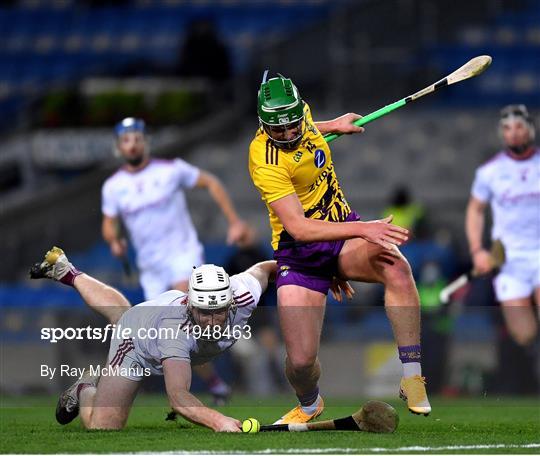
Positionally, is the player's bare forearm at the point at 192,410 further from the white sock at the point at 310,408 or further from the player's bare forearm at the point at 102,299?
the player's bare forearm at the point at 102,299

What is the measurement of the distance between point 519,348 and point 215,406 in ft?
10.3

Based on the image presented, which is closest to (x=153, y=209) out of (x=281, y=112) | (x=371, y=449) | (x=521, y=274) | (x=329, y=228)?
(x=521, y=274)

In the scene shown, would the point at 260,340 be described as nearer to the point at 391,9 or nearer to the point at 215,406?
the point at 215,406

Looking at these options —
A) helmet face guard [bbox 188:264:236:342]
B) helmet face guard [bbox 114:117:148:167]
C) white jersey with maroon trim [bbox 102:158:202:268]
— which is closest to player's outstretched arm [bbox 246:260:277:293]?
helmet face guard [bbox 188:264:236:342]

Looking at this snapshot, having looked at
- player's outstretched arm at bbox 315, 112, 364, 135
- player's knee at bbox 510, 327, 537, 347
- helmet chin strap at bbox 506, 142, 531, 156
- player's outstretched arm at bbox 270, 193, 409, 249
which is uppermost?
player's outstretched arm at bbox 315, 112, 364, 135

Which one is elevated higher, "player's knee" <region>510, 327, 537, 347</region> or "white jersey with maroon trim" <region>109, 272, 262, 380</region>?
"white jersey with maroon trim" <region>109, 272, 262, 380</region>

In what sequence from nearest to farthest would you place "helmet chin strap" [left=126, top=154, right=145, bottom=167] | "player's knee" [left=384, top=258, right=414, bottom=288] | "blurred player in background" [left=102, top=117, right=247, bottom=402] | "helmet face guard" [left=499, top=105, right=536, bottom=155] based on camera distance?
"player's knee" [left=384, top=258, right=414, bottom=288] → "helmet face guard" [left=499, top=105, right=536, bottom=155] → "blurred player in background" [left=102, top=117, right=247, bottom=402] → "helmet chin strap" [left=126, top=154, right=145, bottom=167]

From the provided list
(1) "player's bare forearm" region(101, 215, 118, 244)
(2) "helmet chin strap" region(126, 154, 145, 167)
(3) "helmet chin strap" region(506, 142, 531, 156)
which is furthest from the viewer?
(2) "helmet chin strap" region(126, 154, 145, 167)

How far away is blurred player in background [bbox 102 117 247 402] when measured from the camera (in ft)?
40.8

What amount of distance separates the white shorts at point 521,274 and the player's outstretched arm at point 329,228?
11.9 feet

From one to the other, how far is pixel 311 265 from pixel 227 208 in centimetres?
305

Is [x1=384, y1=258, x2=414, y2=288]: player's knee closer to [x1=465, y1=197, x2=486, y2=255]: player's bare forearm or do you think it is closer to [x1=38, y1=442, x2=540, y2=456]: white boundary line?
[x1=38, y1=442, x2=540, y2=456]: white boundary line

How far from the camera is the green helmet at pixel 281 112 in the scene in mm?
8672

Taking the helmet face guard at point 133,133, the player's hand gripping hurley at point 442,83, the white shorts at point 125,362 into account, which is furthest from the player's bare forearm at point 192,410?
the helmet face guard at point 133,133
